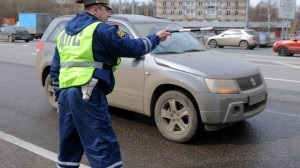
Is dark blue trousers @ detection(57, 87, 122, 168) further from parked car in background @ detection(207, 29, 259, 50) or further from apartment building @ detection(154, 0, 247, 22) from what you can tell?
apartment building @ detection(154, 0, 247, 22)

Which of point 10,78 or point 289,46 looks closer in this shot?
point 10,78

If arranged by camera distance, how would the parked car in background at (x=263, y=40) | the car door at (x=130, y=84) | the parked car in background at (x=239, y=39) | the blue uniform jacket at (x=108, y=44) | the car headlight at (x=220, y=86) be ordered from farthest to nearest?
1. the parked car in background at (x=263, y=40)
2. the parked car in background at (x=239, y=39)
3. the car door at (x=130, y=84)
4. the car headlight at (x=220, y=86)
5. the blue uniform jacket at (x=108, y=44)

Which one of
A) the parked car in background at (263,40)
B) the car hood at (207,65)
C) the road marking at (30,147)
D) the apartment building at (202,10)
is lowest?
the road marking at (30,147)

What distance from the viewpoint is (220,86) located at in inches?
205

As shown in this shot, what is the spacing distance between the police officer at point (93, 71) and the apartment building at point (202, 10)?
12665 centimetres

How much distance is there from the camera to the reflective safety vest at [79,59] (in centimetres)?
319

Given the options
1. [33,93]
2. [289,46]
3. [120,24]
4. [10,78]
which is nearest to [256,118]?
[120,24]

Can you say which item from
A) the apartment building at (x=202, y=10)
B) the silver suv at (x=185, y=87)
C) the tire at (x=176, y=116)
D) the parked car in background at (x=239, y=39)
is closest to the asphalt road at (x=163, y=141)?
the tire at (x=176, y=116)

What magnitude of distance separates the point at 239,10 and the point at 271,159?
12971 cm

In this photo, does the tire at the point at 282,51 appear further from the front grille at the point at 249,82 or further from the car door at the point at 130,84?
the car door at the point at 130,84

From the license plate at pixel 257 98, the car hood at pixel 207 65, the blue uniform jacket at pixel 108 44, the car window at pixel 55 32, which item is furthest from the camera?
the car window at pixel 55 32

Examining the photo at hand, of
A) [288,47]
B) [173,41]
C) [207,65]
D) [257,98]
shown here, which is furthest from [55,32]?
[288,47]

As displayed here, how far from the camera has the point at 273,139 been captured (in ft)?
18.8

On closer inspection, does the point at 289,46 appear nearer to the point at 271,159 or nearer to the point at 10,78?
the point at 10,78
